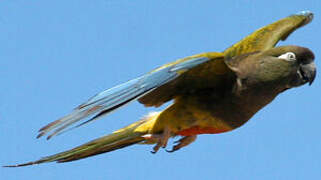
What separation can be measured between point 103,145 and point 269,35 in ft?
8.93

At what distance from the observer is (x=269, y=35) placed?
9.95 m

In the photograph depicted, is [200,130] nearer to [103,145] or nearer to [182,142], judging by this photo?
[182,142]

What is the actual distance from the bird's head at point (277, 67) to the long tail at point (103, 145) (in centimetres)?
126

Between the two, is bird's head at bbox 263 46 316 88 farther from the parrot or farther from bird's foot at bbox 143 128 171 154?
bird's foot at bbox 143 128 171 154

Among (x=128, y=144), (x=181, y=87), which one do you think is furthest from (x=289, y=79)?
(x=128, y=144)

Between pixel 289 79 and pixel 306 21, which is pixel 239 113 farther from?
pixel 306 21

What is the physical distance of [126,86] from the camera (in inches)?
308

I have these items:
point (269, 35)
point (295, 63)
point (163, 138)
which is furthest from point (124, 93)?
point (269, 35)

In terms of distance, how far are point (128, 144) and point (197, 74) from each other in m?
1.15

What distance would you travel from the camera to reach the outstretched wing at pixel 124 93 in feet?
24.1

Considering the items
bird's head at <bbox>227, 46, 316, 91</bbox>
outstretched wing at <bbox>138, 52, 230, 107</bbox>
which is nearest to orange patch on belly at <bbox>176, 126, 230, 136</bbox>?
outstretched wing at <bbox>138, 52, 230, 107</bbox>

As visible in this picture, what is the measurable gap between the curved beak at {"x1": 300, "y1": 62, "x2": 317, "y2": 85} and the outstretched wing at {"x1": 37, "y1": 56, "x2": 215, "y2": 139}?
1406mm

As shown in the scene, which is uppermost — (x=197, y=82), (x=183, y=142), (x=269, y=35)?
(x=269, y=35)

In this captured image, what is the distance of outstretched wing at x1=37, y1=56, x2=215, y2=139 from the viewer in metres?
7.36
